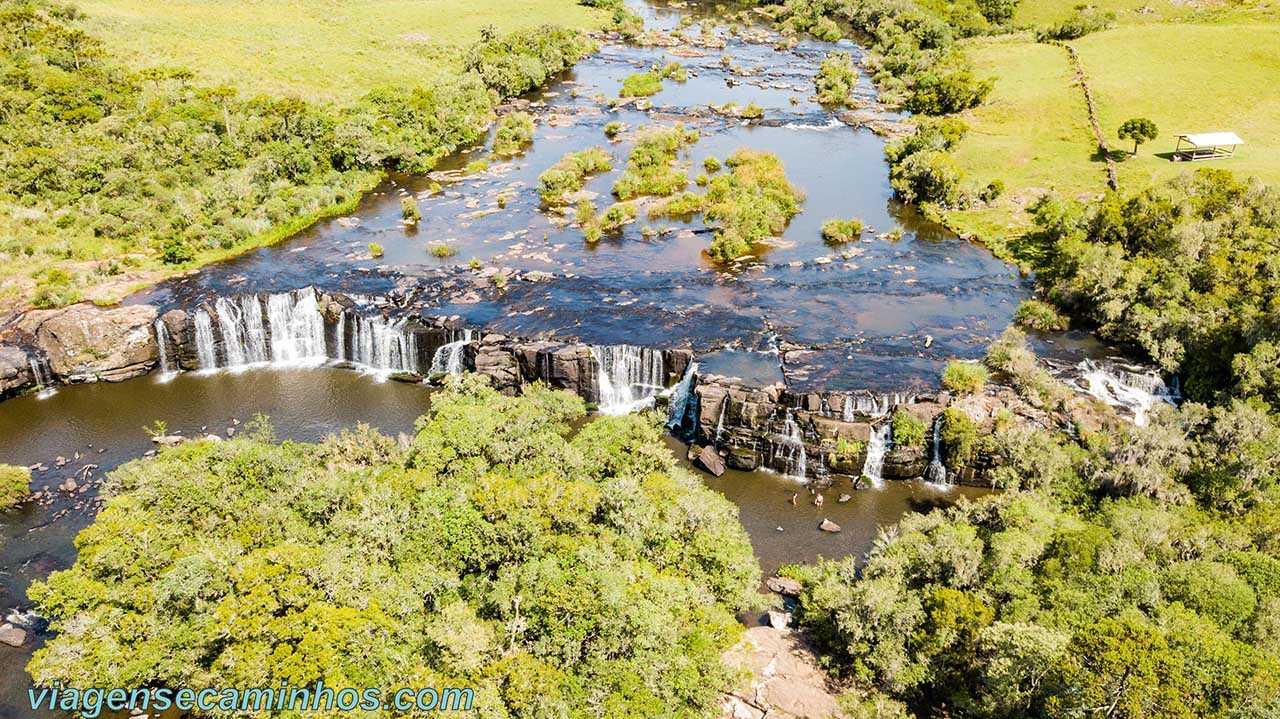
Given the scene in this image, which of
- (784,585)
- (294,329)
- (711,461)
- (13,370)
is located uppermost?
(294,329)

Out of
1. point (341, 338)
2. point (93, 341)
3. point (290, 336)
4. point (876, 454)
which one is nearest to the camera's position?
point (876, 454)

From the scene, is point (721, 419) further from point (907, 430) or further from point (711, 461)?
point (907, 430)

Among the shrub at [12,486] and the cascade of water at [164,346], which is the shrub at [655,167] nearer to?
the cascade of water at [164,346]

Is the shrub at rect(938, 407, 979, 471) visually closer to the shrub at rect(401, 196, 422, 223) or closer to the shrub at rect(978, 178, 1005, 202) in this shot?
the shrub at rect(978, 178, 1005, 202)

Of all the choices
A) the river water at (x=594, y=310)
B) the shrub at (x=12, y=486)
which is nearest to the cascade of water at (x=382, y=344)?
the river water at (x=594, y=310)

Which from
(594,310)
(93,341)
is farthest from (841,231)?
(93,341)
